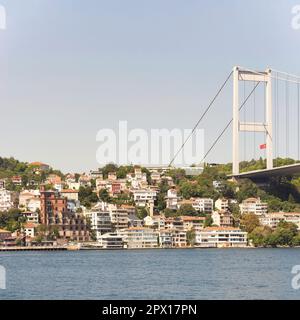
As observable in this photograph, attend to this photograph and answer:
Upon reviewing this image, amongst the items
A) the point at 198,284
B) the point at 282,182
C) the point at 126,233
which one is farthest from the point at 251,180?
the point at 198,284

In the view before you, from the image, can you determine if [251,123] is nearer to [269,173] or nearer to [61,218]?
[269,173]

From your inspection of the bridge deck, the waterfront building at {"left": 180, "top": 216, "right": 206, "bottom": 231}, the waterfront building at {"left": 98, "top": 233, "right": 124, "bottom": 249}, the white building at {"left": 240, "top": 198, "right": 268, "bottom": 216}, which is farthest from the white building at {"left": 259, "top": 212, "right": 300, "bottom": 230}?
the waterfront building at {"left": 98, "top": 233, "right": 124, "bottom": 249}

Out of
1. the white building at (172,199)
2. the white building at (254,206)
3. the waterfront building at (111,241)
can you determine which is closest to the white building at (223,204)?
the white building at (254,206)

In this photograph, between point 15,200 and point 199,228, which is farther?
point 15,200

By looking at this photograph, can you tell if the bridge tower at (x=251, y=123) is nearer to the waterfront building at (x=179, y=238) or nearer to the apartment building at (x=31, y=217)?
the waterfront building at (x=179, y=238)

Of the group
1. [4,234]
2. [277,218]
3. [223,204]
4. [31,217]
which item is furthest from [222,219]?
[4,234]
